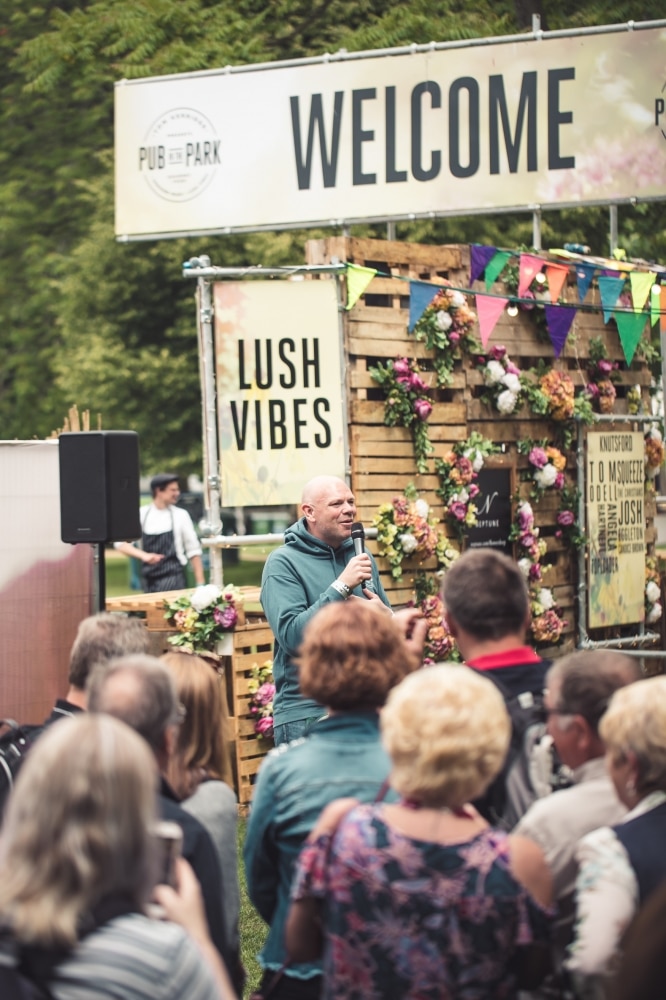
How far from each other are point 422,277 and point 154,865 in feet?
24.7

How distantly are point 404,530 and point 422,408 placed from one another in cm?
82

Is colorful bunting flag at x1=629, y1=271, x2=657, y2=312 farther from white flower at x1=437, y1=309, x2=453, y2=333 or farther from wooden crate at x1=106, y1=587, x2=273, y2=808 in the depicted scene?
wooden crate at x1=106, y1=587, x2=273, y2=808

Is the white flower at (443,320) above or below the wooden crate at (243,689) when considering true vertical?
above

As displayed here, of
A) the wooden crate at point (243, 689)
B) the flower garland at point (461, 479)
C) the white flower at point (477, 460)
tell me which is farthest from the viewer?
the white flower at point (477, 460)

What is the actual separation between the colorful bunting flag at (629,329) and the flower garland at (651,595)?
1.80 metres

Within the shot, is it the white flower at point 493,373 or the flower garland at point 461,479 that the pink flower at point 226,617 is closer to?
the flower garland at point 461,479

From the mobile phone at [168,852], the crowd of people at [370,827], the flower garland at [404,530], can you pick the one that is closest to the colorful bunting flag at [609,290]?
the flower garland at [404,530]

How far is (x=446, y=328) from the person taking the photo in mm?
9531

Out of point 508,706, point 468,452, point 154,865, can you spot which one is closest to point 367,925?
point 154,865

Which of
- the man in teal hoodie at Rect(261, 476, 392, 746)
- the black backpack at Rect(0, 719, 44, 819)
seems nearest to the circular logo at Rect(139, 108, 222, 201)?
the man in teal hoodie at Rect(261, 476, 392, 746)

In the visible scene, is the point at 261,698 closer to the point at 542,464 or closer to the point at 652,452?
the point at 542,464

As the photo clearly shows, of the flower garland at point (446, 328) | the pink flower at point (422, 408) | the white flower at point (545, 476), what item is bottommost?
the white flower at point (545, 476)

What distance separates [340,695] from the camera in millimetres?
3537

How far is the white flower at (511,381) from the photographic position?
10.0 meters
